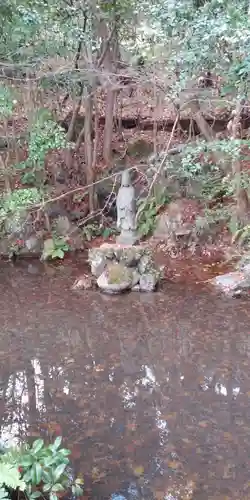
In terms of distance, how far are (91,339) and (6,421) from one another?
191 cm

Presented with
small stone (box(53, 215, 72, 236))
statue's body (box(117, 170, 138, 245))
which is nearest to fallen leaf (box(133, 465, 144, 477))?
statue's body (box(117, 170, 138, 245))

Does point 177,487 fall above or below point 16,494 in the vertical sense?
below

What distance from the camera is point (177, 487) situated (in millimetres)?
3609

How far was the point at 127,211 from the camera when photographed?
26.7 ft

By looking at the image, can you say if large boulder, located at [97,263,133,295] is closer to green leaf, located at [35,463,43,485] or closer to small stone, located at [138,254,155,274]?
small stone, located at [138,254,155,274]

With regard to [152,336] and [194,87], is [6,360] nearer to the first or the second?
[152,336]

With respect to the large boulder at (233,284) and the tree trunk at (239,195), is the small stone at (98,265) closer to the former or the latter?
the large boulder at (233,284)

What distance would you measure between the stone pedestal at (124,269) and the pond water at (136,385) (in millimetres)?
233

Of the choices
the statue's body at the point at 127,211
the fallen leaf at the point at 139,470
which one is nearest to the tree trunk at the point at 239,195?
the statue's body at the point at 127,211

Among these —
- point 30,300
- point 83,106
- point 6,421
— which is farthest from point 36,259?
point 6,421

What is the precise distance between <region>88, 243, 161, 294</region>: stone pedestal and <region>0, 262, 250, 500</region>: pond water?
0.76 ft

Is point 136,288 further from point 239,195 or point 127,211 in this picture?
point 239,195

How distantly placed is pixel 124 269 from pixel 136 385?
2941mm

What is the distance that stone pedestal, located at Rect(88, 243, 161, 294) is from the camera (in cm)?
765
